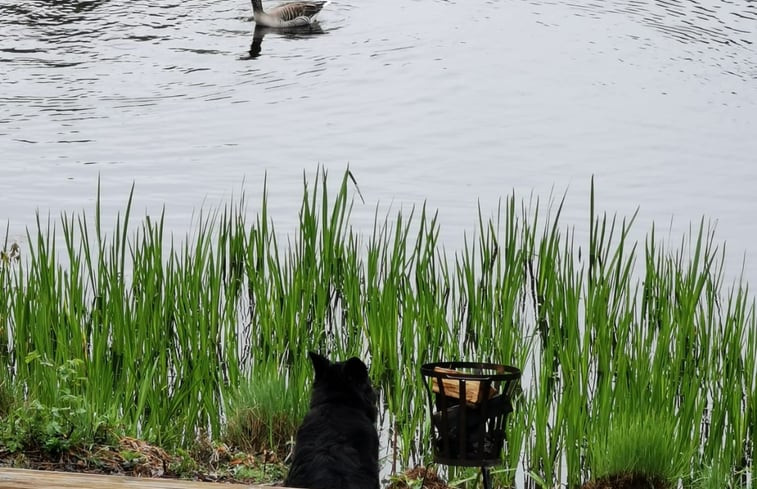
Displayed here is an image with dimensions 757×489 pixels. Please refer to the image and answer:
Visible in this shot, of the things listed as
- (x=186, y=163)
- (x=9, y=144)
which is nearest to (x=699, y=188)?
(x=186, y=163)

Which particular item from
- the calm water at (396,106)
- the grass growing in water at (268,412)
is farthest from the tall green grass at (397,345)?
the calm water at (396,106)

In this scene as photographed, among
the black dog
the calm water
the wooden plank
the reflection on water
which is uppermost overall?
the wooden plank

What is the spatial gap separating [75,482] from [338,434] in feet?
3.66

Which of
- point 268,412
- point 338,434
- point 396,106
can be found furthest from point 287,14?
point 338,434

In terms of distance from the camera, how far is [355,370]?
358 cm

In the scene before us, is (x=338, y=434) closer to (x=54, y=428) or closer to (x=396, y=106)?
(x=54, y=428)

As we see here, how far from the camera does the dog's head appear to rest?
11.9 feet

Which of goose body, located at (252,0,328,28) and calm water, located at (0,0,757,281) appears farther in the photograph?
goose body, located at (252,0,328,28)

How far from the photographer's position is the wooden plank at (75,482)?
2547 mm

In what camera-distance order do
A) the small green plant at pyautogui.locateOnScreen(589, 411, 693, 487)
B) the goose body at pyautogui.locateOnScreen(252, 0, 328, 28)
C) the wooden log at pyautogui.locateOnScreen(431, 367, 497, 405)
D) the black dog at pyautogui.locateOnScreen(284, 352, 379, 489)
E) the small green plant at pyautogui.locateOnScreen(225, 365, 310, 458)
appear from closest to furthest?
the black dog at pyautogui.locateOnScreen(284, 352, 379, 489), the wooden log at pyautogui.locateOnScreen(431, 367, 497, 405), the small green plant at pyautogui.locateOnScreen(589, 411, 693, 487), the small green plant at pyautogui.locateOnScreen(225, 365, 310, 458), the goose body at pyautogui.locateOnScreen(252, 0, 328, 28)

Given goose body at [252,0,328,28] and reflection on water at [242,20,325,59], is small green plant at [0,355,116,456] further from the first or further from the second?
goose body at [252,0,328,28]

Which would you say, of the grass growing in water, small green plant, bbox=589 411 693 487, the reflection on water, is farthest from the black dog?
the reflection on water

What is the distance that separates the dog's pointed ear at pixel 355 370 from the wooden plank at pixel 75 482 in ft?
3.19

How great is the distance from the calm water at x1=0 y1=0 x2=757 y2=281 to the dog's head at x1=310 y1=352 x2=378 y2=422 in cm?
414
